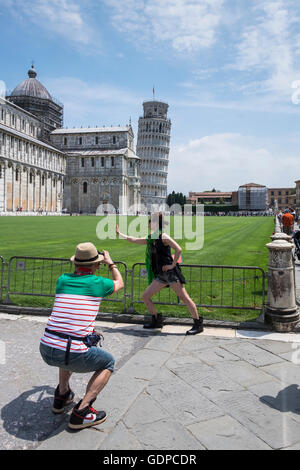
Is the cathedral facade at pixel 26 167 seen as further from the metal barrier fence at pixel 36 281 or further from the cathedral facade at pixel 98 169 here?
the metal barrier fence at pixel 36 281

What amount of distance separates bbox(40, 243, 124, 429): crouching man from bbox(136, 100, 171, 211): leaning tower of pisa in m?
111

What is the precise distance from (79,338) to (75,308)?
25 centimetres

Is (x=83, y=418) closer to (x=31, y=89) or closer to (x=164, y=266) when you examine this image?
(x=164, y=266)

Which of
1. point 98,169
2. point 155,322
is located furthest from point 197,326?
point 98,169

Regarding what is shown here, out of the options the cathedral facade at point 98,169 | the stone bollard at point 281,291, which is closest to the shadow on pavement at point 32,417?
the stone bollard at point 281,291

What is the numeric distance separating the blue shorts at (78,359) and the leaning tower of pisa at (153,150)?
111499 millimetres

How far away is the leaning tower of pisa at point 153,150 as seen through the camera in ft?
380

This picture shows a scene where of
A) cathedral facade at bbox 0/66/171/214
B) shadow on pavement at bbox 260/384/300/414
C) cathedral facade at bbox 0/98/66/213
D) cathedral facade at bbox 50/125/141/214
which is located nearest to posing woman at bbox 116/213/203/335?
shadow on pavement at bbox 260/384/300/414

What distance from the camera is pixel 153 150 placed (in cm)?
11706

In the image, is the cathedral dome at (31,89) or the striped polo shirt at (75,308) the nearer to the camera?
the striped polo shirt at (75,308)

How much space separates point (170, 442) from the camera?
8.91 feet
